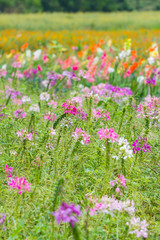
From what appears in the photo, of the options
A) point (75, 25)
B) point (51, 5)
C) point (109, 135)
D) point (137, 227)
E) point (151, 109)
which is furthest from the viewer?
point (51, 5)

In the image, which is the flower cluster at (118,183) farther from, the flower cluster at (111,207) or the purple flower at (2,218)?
the purple flower at (2,218)

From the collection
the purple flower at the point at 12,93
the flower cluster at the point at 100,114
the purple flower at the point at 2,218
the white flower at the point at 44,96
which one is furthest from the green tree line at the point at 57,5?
the purple flower at the point at 2,218

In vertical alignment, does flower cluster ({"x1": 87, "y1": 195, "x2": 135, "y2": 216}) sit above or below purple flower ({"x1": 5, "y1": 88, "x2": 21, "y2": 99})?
below

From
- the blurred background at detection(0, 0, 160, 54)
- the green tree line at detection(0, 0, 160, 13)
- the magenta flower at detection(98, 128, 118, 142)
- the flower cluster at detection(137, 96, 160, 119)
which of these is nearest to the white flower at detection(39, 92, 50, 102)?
the flower cluster at detection(137, 96, 160, 119)

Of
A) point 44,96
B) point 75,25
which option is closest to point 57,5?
point 75,25

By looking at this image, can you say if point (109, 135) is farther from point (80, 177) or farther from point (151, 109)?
point (151, 109)

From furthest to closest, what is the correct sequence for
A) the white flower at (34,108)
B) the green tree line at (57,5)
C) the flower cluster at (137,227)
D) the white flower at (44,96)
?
the green tree line at (57,5) → the white flower at (44,96) → the white flower at (34,108) → the flower cluster at (137,227)

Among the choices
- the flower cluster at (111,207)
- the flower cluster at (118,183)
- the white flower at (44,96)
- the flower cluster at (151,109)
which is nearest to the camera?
the flower cluster at (111,207)

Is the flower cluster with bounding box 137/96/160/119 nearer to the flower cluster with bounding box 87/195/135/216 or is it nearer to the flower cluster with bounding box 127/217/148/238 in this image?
the flower cluster with bounding box 87/195/135/216

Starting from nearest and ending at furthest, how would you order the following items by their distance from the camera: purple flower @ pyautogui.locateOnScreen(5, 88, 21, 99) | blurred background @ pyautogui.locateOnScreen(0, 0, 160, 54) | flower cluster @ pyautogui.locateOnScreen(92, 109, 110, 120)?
1. flower cluster @ pyautogui.locateOnScreen(92, 109, 110, 120)
2. purple flower @ pyautogui.locateOnScreen(5, 88, 21, 99)
3. blurred background @ pyautogui.locateOnScreen(0, 0, 160, 54)

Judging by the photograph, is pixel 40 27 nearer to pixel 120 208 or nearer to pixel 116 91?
pixel 116 91

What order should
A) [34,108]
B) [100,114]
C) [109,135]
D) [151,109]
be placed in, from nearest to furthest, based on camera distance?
[109,135], [151,109], [100,114], [34,108]

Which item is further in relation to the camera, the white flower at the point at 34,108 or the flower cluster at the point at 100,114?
the white flower at the point at 34,108

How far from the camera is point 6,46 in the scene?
771cm
